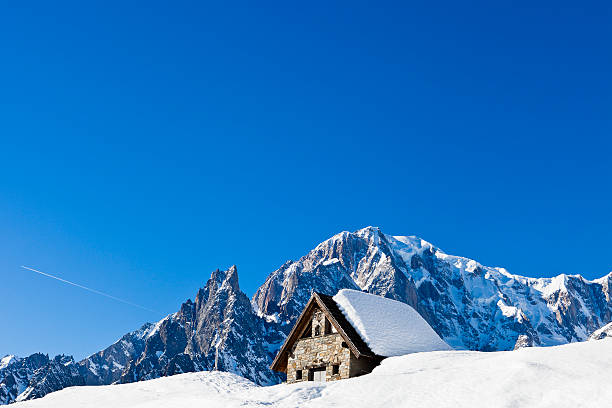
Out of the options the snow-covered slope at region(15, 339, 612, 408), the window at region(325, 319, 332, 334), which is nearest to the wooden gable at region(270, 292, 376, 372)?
the window at region(325, 319, 332, 334)

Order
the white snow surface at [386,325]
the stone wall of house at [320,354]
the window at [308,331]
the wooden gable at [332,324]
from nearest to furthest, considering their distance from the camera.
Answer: the wooden gable at [332,324] < the stone wall of house at [320,354] < the white snow surface at [386,325] < the window at [308,331]

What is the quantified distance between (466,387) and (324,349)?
53.0ft

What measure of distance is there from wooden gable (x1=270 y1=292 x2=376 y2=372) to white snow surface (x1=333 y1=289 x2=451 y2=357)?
344mm

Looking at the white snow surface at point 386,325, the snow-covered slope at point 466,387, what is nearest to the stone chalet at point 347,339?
the white snow surface at point 386,325

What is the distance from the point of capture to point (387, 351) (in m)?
30.3

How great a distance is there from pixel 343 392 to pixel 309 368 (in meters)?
14.7

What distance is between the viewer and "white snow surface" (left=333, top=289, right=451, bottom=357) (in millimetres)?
30922

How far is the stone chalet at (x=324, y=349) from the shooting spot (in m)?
30.1

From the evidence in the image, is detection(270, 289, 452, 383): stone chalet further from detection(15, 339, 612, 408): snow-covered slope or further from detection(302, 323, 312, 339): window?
detection(15, 339, 612, 408): snow-covered slope

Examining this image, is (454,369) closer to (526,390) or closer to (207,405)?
(526,390)

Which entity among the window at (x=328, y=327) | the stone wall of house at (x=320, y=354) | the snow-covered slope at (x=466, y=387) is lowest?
the snow-covered slope at (x=466, y=387)

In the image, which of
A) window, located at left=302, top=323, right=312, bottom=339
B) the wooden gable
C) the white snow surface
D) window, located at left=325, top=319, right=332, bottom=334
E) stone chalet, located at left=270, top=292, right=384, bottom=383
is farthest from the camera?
window, located at left=302, top=323, right=312, bottom=339

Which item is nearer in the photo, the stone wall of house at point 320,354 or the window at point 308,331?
the stone wall of house at point 320,354

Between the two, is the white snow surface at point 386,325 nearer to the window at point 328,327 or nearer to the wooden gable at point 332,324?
the wooden gable at point 332,324
